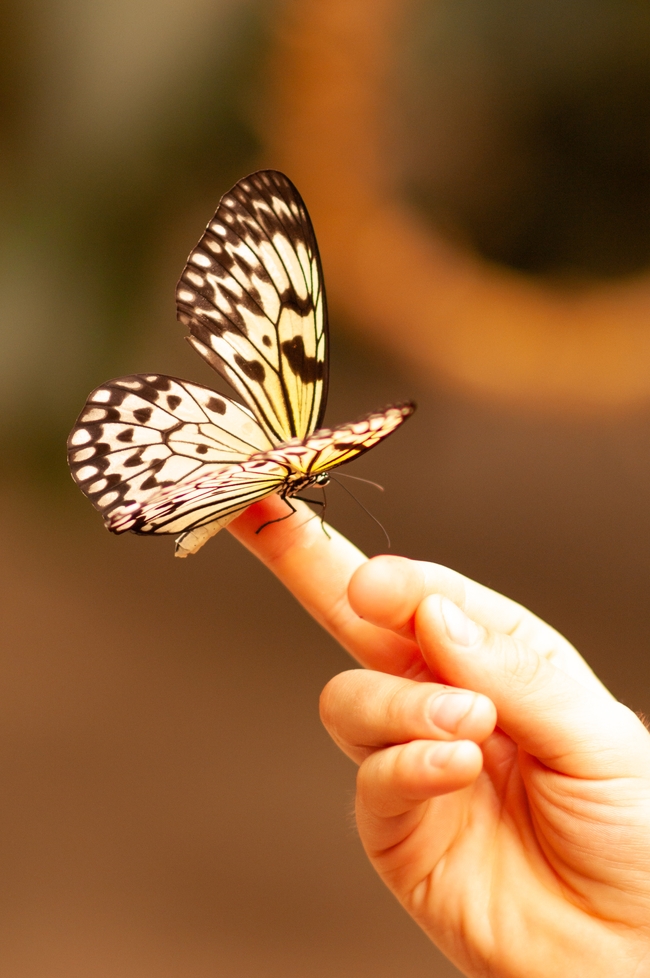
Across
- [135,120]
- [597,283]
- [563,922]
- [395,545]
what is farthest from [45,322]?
[563,922]

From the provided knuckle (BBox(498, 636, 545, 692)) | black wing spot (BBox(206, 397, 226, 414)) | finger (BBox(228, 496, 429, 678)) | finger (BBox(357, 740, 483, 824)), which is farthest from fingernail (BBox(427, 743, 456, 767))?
black wing spot (BBox(206, 397, 226, 414))

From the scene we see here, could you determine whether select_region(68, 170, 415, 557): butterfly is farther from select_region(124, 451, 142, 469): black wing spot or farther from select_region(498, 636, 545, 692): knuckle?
select_region(498, 636, 545, 692): knuckle

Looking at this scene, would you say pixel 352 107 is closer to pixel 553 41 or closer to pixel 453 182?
pixel 453 182

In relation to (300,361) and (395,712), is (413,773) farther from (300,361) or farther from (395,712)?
(300,361)

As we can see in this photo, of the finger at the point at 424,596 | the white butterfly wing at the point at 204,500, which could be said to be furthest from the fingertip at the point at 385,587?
the white butterfly wing at the point at 204,500

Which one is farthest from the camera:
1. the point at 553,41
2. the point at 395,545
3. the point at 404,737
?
the point at 395,545

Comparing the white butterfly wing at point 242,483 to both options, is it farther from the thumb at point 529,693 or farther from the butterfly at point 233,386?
the thumb at point 529,693
